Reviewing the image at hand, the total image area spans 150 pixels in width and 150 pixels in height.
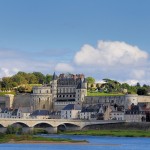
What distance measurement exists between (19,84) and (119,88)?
15.9m

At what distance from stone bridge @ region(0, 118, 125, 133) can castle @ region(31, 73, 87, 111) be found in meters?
14.7

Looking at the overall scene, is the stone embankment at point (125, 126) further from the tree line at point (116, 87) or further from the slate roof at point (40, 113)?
the tree line at point (116, 87)

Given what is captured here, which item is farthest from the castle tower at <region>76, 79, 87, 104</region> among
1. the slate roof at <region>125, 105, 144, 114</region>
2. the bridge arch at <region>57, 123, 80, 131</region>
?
the bridge arch at <region>57, 123, 80, 131</region>

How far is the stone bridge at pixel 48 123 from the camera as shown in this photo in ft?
274

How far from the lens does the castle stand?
104m

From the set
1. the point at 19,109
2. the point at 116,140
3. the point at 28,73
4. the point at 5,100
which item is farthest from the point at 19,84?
the point at 116,140

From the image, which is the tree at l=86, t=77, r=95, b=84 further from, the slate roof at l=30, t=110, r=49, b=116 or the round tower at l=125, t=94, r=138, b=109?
the slate roof at l=30, t=110, r=49, b=116

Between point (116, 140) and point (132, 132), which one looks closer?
point (116, 140)

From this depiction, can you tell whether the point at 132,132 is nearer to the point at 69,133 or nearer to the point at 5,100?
the point at 69,133

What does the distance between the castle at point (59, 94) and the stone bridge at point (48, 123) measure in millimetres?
14729

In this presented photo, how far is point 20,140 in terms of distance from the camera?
6881 cm

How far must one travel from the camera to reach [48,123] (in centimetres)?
8656

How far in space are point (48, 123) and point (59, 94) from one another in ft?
67.4

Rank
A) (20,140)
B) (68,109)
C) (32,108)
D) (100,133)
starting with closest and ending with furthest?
1. (20,140)
2. (100,133)
3. (68,109)
4. (32,108)
